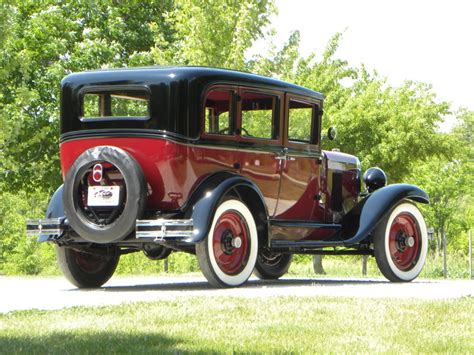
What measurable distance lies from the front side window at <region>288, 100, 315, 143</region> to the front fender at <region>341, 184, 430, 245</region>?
1.12 metres

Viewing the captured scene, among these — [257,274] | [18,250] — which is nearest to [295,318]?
[257,274]

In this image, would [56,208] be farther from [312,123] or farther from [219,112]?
[312,123]

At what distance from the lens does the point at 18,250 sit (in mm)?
37500

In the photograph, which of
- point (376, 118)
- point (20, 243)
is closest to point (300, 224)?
point (376, 118)

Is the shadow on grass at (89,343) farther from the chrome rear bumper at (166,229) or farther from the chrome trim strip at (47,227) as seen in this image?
the chrome trim strip at (47,227)

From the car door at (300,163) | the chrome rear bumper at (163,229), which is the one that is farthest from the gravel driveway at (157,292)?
the car door at (300,163)

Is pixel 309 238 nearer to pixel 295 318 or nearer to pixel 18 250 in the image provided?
pixel 295 318

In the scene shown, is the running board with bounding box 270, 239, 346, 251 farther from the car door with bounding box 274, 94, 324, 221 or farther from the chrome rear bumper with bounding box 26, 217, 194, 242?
the chrome rear bumper with bounding box 26, 217, 194, 242

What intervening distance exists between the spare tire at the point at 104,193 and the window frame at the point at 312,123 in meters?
2.41

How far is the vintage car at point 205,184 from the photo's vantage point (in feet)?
37.3

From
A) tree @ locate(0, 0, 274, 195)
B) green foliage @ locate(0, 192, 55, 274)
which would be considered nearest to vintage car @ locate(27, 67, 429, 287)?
tree @ locate(0, 0, 274, 195)

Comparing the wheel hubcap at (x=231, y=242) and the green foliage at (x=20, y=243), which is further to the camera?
the green foliage at (x=20, y=243)

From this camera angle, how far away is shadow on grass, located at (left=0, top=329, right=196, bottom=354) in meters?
6.55

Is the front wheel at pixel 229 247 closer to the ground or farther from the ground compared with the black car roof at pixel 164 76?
closer to the ground
